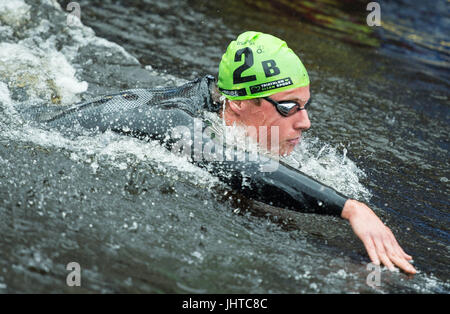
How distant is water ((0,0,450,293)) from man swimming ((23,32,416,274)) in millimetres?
186

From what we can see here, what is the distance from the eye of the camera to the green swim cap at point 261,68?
4512mm

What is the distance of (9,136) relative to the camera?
14.9 ft

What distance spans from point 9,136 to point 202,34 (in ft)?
15.7

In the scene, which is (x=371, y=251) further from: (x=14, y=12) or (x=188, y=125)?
(x=14, y=12)

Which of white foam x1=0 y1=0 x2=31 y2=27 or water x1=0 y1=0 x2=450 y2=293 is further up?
white foam x1=0 y1=0 x2=31 y2=27

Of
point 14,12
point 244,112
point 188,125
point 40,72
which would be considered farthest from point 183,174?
point 14,12

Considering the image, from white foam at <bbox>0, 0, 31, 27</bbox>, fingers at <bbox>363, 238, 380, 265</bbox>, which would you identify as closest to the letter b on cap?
fingers at <bbox>363, 238, 380, 265</bbox>

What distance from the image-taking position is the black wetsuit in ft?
12.9

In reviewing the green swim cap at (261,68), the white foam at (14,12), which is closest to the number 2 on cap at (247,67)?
the green swim cap at (261,68)

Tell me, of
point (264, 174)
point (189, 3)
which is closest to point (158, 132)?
point (264, 174)

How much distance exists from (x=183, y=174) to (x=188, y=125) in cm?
49

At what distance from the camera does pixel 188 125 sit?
413 cm

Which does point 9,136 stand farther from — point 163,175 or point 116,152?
point 163,175

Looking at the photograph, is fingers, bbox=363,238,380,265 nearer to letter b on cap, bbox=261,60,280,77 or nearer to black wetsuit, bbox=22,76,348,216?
black wetsuit, bbox=22,76,348,216
